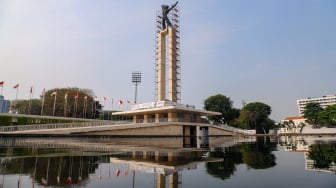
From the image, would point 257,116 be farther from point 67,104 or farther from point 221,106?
point 67,104

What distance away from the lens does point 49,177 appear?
285 inches

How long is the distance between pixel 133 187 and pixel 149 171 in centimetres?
211

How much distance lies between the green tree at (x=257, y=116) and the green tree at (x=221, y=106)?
3.96 m

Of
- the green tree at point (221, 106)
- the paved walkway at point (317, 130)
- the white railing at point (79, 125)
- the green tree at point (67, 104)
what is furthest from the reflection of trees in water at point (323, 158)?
the paved walkway at point (317, 130)

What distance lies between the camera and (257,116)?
7494 centimetres

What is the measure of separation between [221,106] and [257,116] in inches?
447

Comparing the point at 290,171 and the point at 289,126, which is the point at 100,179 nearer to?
the point at 290,171

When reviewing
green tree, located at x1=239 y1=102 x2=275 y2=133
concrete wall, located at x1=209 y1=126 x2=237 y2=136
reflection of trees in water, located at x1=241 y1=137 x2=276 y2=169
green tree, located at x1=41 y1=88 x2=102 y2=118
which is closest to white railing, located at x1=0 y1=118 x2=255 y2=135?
concrete wall, located at x1=209 y1=126 x2=237 y2=136

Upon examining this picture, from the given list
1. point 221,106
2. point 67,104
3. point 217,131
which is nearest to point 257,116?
point 221,106

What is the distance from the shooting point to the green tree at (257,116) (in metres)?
74.0

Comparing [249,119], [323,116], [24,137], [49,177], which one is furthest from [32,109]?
[323,116]

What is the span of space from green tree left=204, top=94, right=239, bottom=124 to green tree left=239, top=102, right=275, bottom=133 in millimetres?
3962

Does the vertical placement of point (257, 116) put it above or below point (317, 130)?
above

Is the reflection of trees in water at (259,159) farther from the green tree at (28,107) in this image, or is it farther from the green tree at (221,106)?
the green tree at (28,107)
